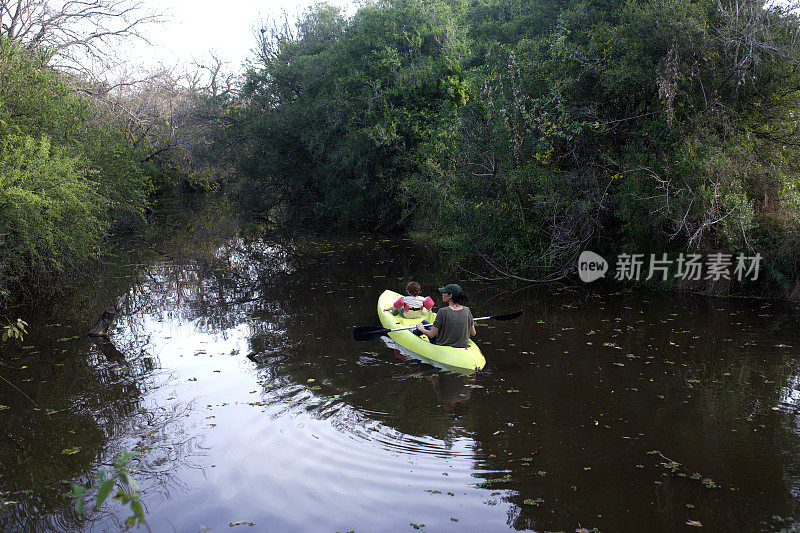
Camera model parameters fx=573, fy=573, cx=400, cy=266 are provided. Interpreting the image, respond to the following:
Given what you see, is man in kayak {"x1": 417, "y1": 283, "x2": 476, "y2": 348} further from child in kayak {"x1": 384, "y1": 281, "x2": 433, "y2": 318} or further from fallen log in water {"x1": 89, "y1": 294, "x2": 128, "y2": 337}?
fallen log in water {"x1": 89, "y1": 294, "x2": 128, "y2": 337}

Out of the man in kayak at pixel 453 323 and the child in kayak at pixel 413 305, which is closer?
the man in kayak at pixel 453 323

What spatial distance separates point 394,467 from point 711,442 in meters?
3.17

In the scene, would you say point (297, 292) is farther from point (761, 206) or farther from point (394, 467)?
point (761, 206)

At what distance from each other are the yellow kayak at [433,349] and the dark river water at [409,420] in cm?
20

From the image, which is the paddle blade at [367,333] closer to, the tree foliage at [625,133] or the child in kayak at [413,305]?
the child in kayak at [413,305]

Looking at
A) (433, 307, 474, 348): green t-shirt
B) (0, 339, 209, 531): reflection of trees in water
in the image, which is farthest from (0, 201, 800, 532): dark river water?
(433, 307, 474, 348): green t-shirt

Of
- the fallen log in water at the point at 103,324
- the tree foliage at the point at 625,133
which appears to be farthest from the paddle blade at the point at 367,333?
the tree foliage at the point at 625,133

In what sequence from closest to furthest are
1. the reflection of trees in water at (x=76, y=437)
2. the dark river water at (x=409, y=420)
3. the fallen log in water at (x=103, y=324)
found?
1. the dark river water at (x=409, y=420)
2. the reflection of trees in water at (x=76, y=437)
3. the fallen log in water at (x=103, y=324)

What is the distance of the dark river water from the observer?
4.76 meters

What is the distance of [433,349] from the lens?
821cm

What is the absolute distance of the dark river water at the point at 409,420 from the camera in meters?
4.76

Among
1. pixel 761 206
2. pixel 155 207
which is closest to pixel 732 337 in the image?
pixel 761 206

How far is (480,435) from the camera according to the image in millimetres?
6051

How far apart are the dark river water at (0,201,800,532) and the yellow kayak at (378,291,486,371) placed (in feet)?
0.67
